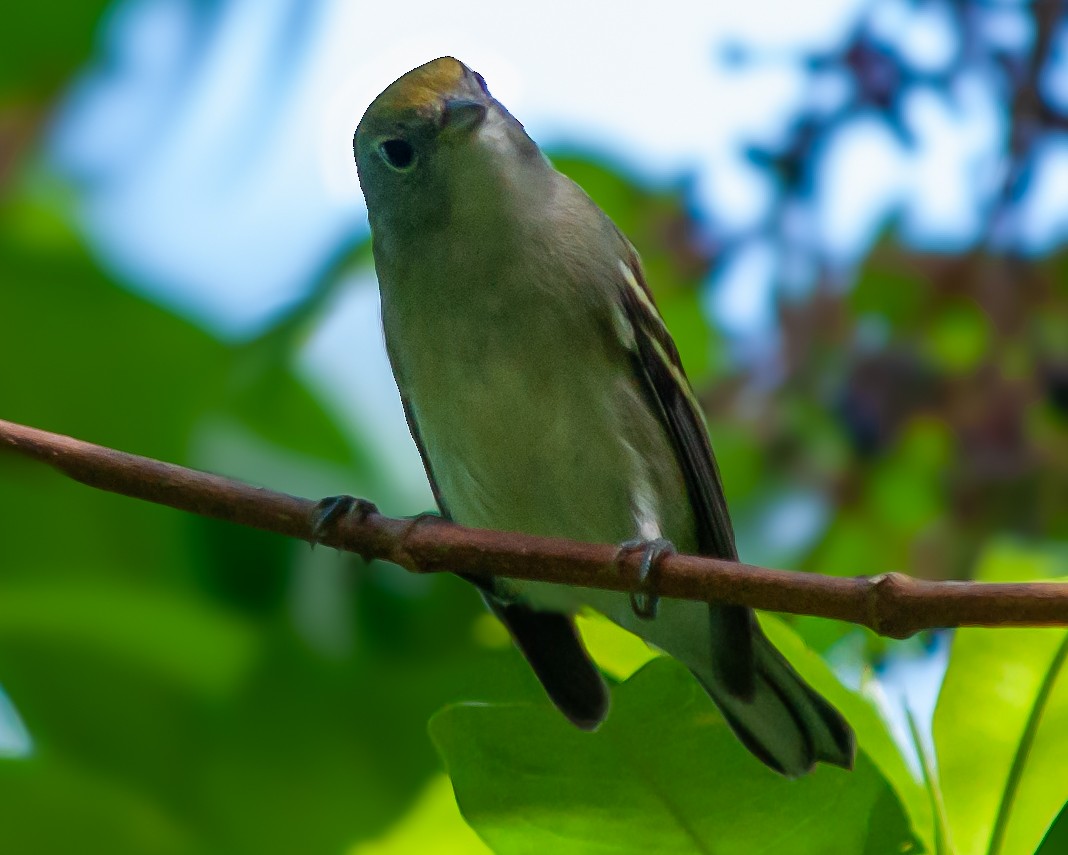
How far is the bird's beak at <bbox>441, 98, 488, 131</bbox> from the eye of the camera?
79.7 inches

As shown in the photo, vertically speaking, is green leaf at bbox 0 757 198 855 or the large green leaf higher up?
the large green leaf

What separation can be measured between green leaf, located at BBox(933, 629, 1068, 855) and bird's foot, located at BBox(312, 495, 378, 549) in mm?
730

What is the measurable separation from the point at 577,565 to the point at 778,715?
68 centimetres

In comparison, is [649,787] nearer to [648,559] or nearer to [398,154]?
[648,559]

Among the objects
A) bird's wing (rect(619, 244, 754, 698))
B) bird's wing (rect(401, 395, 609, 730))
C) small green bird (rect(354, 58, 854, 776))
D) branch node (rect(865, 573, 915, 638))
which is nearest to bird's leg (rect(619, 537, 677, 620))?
branch node (rect(865, 573, 915, 638))

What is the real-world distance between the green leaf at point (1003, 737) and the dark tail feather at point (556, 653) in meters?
0.54

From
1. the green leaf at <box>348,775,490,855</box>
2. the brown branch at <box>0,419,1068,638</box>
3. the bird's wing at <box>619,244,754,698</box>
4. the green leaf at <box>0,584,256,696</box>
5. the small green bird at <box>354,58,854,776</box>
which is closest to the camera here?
the brown branch at <box>0,419,1068,638</box>

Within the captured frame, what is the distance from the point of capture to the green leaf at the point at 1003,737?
4.15 feet

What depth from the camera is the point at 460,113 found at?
203cm

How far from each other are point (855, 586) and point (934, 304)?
2197 millimetres

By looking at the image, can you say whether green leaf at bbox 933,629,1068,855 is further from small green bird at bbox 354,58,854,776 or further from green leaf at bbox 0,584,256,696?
green leaf at bbox 0,584,256,696

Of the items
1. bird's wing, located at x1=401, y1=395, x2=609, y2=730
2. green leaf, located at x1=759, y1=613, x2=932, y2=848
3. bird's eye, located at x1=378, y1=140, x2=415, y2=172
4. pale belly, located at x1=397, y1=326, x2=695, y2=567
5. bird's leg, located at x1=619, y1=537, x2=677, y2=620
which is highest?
bird's eye, located at x1=378, y1=140, x2=415, y2=172

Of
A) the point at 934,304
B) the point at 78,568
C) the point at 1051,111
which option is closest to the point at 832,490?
the point at 934,304

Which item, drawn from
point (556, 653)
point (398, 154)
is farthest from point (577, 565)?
point (398, 154)
